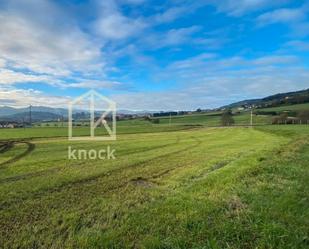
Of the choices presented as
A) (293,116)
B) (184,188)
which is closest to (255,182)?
(184,188)

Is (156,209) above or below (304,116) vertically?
below

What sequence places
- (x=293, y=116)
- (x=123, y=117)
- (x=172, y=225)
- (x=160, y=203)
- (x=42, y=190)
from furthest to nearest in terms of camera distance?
(x=123, y=117)
(x=293, y=116)
(x=42, y=190)
(x=160, y=203)
(x=172, y=225)

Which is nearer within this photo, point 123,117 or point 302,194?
point 302,194

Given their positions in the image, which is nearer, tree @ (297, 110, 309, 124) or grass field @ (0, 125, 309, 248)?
grass field @ (0, 125, 309, 248)

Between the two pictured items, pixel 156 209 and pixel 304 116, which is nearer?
pixel 156 209

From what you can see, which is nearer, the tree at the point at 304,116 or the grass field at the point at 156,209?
the grass field at the point at 156,209

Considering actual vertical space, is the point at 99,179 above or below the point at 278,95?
below

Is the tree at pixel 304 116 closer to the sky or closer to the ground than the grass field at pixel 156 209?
closer to the sky

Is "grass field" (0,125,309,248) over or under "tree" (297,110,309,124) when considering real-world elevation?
under

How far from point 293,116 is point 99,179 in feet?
340

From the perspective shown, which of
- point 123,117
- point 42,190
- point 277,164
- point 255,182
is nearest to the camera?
point 42,190

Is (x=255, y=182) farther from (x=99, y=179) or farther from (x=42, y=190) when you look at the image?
(x=42, y=190)

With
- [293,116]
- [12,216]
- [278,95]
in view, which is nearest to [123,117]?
[293,116]

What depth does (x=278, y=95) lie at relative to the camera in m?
183
